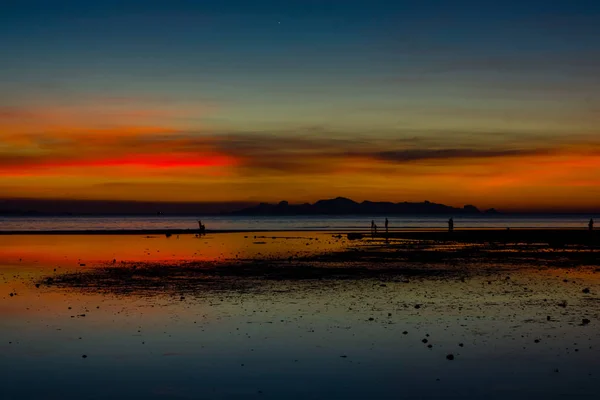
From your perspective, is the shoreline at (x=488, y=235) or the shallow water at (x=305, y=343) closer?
the shallow water at (x=305, y=343)

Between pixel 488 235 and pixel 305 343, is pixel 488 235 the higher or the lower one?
the higher one

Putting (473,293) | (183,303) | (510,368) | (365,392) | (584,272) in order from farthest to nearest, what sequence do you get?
(584,272)
(473,293)
(183,303)
(510,368)
(365,392)

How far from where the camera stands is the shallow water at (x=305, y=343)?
16.8 metres

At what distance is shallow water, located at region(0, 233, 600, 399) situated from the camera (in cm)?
1677

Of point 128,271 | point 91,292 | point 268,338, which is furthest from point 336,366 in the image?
point 128,271

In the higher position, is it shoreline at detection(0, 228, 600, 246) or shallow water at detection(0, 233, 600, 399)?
shoreline at detection(0, 228, 600, 246)

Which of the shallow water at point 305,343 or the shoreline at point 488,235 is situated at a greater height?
the shoreline at point 488,235

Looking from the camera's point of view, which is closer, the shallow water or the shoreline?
the shallow water

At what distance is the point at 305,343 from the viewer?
21734 mm

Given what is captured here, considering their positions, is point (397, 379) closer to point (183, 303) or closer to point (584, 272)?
point (183, 303)

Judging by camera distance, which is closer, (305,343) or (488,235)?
(305,343)

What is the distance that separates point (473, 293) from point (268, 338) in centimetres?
1394

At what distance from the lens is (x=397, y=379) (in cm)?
1747

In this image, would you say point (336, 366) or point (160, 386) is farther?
point (336, 366)
